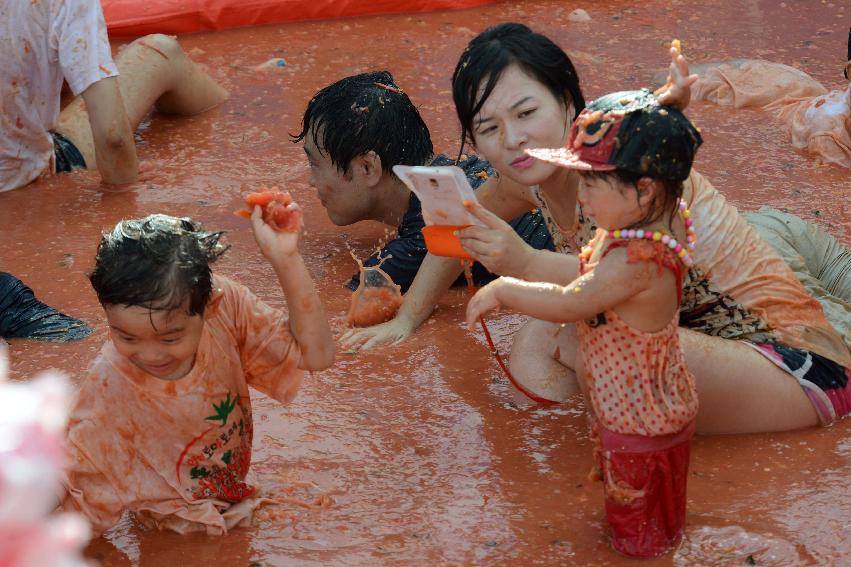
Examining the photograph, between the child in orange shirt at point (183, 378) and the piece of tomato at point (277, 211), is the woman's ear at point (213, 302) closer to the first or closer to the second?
the child in orange shirt at point (183, 378)

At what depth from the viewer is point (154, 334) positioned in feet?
7.84

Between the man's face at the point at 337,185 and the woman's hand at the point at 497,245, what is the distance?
1.31 meters

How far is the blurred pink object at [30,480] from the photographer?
0.73 meters

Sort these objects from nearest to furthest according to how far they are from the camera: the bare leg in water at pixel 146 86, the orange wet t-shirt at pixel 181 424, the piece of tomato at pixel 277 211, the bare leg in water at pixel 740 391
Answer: the piece of tomato at pixel 277 211
the orange wet t-shirt at pixel 181 424
the bare leg in water at pixel 740 391
the bare leg in water at pixel 146 86

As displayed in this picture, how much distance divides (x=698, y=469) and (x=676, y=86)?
1029mm

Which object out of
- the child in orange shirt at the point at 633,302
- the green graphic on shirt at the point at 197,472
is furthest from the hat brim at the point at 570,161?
the green graphic on shirt at the point at 197,472

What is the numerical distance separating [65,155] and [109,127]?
0.51 m

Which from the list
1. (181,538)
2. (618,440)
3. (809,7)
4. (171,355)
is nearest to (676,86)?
(618,440)

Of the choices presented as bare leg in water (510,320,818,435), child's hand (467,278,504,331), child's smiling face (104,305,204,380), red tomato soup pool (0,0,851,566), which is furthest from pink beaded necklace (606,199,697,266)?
child's smiling face (104,305,204,380)

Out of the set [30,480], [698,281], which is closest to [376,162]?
[698,281]

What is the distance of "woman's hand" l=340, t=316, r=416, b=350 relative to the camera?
11.8 feet

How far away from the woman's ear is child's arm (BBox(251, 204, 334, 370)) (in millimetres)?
141

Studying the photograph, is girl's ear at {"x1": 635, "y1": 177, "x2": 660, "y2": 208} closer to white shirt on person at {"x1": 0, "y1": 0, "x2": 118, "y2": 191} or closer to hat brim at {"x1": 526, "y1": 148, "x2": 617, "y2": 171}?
hat brim at {"x1": 526, "y1": 148, "x2": 617, "y2": 171}

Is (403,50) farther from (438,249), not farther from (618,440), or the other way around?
(618,440)
